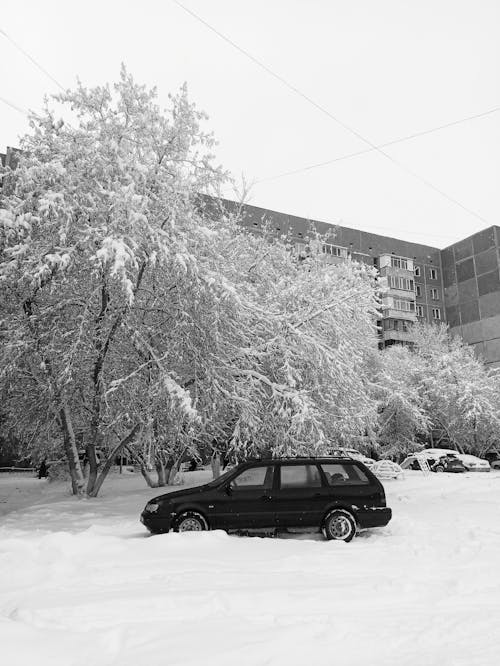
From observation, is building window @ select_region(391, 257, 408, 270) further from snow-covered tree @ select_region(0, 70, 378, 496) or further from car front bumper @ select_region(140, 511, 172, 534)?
car front bumper @ select_region(140, 511, 172, 534)

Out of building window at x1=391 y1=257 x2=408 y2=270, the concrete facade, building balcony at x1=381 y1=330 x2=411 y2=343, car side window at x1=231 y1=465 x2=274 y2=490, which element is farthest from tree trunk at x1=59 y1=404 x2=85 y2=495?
building window at x1=391 y1=257 x2=408 y2=270

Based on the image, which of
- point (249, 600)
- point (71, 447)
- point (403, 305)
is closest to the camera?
point (249, 600)

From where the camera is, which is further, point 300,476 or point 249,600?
point 300,476

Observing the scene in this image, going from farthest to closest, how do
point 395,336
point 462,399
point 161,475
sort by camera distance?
point 395,336 < point 462,399 < point 161,475

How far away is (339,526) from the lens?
10352mm

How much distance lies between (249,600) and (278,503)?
4512mm

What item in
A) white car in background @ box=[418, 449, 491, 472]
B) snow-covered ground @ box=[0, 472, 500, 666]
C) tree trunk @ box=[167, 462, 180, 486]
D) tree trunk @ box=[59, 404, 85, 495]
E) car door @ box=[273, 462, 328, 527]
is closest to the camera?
snow-covered ground @ box=[0, 472, 500, 666]

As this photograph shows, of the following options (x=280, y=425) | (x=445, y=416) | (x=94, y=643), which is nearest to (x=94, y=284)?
(x=280, y=425)

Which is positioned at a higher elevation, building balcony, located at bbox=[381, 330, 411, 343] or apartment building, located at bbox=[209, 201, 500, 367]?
apartment building, located at bbox=[209, 201, 500, 367]

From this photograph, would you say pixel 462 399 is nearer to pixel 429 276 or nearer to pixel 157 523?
pixel 429 276

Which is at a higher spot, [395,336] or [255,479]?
[395,336]

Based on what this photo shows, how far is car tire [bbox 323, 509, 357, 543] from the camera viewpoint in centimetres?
1029

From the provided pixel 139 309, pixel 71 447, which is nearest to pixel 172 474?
pixel 71 447

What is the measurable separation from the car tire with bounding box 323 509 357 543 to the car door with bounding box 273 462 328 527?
0.20m
